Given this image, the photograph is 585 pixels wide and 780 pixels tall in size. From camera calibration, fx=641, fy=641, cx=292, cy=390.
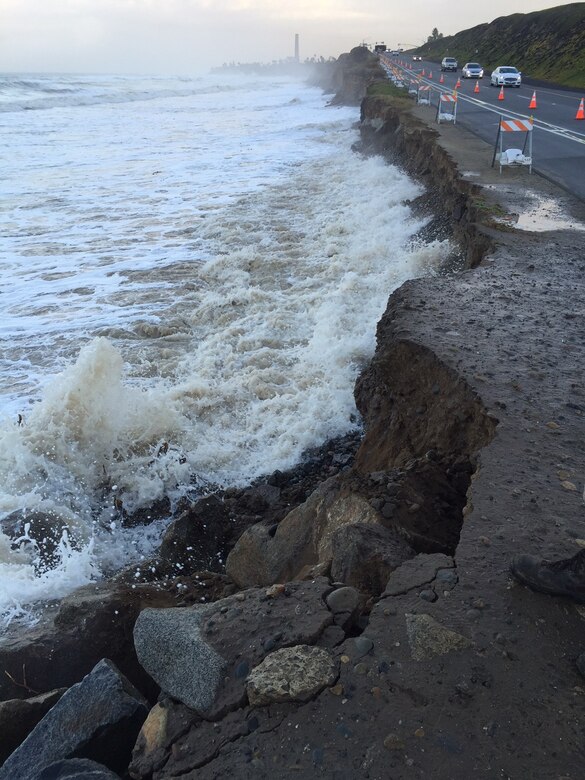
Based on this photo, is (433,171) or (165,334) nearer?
(165,334)

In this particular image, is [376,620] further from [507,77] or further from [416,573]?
[507,77]

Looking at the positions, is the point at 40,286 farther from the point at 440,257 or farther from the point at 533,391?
the point at 533,391

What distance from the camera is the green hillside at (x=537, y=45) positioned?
1487 inches

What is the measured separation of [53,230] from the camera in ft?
49.8

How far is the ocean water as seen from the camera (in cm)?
602

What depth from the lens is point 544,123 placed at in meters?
19.5

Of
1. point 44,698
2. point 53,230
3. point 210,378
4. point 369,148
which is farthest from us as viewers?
point 369,148

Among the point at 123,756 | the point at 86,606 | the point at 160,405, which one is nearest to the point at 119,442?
the point at 160,405

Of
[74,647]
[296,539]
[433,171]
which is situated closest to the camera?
[74,647]

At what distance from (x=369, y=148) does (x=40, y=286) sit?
51.9 ft

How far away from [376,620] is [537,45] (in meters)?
52.8

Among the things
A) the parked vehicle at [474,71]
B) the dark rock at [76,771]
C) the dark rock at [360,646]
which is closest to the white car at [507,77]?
the parked vehicle at [474,71]

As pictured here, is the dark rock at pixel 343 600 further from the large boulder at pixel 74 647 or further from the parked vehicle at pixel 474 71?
the parked vehicle at pixel 474 71

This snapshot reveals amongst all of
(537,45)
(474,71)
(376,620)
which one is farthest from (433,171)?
(537,45)
